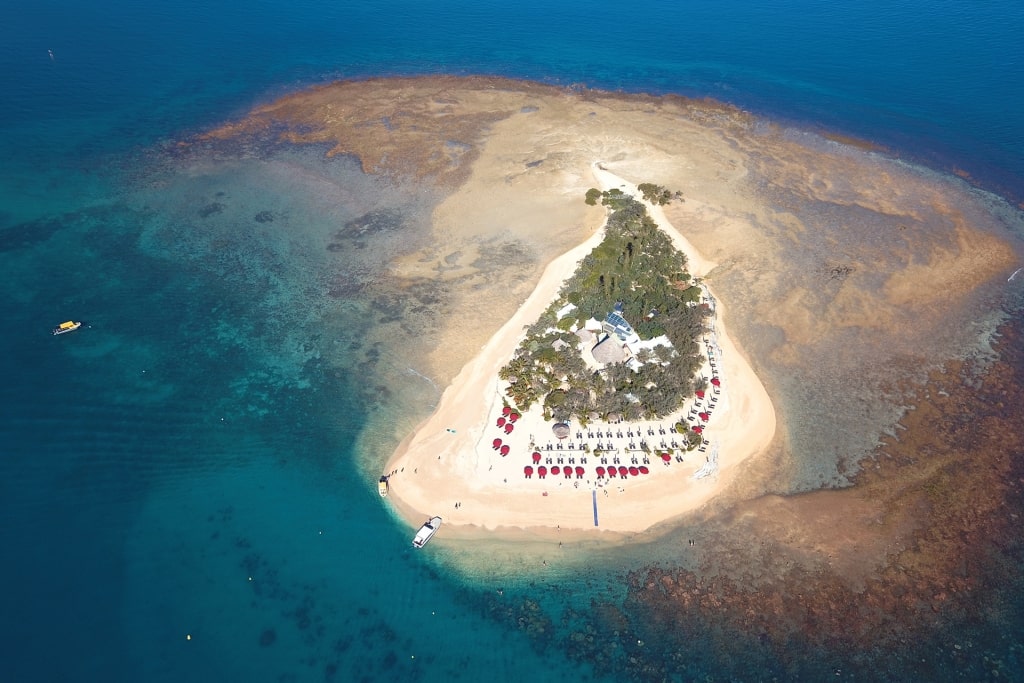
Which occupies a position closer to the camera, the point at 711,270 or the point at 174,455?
the point at 174,455

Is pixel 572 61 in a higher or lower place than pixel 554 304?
higher

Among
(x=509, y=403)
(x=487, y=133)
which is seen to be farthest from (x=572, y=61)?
(x=509, y=403)

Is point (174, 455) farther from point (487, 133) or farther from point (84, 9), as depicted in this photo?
point (84, 9)

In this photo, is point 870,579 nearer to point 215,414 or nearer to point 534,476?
point 534,476

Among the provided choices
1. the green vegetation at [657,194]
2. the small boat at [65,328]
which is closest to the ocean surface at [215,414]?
the small boat at [65,328]

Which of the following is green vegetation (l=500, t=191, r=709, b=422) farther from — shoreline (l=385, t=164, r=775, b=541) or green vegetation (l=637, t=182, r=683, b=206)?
green vegetation (l=637, t=182, r=683, b=206)

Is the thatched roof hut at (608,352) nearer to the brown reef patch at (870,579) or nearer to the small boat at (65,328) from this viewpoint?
the brown reef patch at (870,579)

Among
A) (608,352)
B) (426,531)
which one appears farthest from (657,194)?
(426,531)
